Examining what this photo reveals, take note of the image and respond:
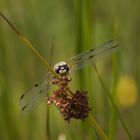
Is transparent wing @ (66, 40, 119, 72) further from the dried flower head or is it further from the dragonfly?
the dried flower head

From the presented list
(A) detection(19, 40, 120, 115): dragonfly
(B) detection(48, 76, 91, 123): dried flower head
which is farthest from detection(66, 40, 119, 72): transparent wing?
(B) detection(48, 76, 91, 123): dried flower head

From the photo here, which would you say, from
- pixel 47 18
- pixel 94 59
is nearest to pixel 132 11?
pixel 47 18

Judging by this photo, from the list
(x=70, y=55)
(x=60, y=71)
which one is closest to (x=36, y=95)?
(x=60, y=71)

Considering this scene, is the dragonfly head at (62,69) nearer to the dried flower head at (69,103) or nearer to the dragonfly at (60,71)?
the dragonfly at (60,71)

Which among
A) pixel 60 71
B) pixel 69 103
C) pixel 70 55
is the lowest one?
pixel 69 103

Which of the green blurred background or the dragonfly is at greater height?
the green blurred background

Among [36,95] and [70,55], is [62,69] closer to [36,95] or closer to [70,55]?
[36,95]

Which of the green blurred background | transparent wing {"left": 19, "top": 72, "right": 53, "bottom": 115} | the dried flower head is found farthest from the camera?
the green blurred background
